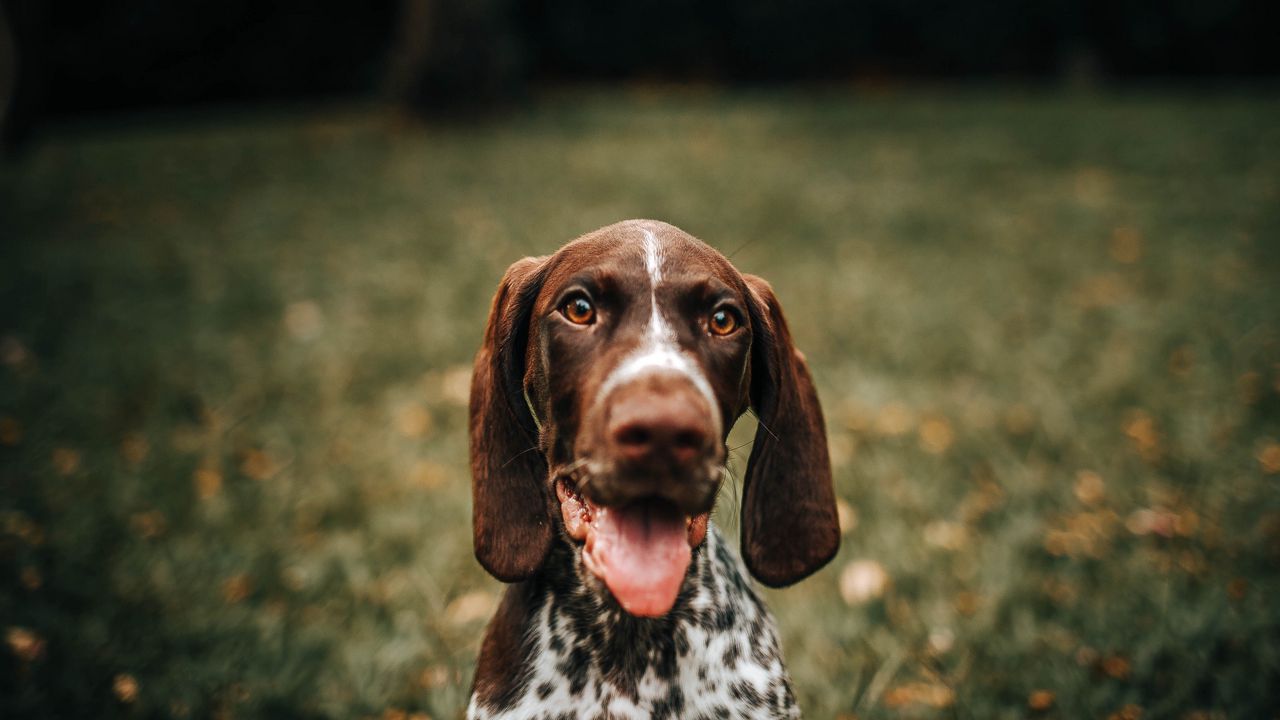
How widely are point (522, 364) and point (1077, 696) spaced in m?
2.52

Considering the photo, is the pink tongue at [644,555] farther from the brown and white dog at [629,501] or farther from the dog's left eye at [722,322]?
the dog's left eye at [722,322]

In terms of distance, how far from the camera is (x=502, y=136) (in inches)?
587

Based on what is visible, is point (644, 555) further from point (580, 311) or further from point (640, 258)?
point (640, 258)

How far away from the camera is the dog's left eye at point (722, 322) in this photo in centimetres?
208

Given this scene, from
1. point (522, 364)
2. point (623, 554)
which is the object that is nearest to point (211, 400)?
point (522, 364)

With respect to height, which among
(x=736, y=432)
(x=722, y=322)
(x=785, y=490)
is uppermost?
(x=722, y=322)

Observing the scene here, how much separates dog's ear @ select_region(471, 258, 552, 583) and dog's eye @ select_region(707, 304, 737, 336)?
504 millimetres

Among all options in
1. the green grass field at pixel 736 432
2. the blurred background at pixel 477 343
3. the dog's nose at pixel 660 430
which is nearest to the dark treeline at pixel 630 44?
the blurred background at pixel 477 343

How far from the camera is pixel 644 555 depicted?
1851 mm

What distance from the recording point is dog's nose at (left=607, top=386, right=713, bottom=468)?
5.39 ft

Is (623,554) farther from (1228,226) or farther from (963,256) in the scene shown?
(1228,226)

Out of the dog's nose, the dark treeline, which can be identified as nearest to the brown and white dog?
the dog's nose

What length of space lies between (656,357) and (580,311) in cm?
30

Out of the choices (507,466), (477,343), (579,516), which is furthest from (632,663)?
(477,343)
